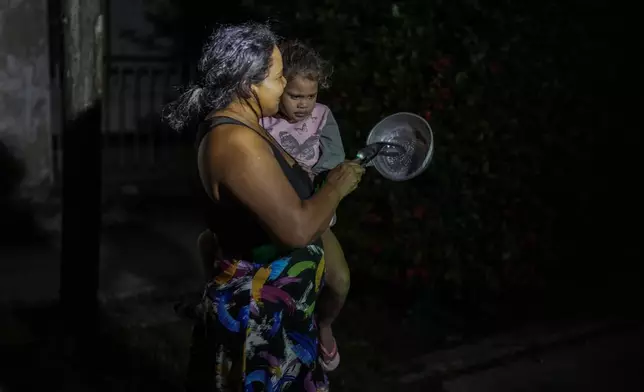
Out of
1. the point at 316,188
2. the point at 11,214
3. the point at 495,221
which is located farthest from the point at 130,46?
the point at 316,188

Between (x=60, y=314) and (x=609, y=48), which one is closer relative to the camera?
(x=60, y=314)

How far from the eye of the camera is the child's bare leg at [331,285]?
2.99 metres

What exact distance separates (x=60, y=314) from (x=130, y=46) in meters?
6.08

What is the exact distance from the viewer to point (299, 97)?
2830mm

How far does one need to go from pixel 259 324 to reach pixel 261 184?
518 millimetres

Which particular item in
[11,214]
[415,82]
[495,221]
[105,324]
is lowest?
[11,214]

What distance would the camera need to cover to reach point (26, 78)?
796cm

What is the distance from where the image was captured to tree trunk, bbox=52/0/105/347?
4117 mm

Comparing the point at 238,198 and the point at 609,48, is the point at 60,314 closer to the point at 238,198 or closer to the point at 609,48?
the point at 238,198

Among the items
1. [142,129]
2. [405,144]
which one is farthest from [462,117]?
[142,129]

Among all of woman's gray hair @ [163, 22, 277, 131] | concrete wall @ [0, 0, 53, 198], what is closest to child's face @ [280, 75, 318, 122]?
woman's gray hair @ [163, 22, 277, 131]

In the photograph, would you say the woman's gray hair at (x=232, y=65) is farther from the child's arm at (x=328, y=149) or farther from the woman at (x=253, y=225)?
the child's arm at (x=328, y=149)

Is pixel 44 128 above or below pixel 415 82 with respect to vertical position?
below

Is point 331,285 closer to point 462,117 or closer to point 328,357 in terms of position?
point 328,357
